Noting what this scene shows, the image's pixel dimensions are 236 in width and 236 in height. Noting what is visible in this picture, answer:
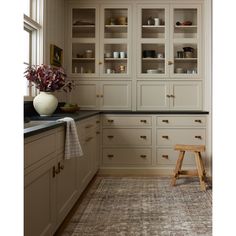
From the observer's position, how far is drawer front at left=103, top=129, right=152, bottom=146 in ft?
16.7

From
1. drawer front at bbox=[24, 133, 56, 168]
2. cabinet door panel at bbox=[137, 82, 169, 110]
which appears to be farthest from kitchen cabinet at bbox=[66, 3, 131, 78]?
drawer front at bbox=[24, 133, 56, 168]

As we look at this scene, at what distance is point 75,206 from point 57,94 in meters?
1.94

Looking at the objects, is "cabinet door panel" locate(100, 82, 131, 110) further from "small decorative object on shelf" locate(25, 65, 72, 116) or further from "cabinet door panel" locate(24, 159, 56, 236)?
"cabinet door panel" locate(24, 159, 56, 236)

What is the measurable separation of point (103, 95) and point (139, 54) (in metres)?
0.80

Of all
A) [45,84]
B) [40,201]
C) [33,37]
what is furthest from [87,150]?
[40,201]

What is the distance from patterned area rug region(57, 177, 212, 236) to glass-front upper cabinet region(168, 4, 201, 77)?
1711 millimetres

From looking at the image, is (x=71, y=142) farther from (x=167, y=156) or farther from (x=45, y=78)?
(x=167, y=156)

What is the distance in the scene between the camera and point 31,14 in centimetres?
402

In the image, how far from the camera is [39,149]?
6.77ft

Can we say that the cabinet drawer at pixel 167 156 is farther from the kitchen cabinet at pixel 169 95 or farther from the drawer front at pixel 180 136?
the kitchen cabinet at pixel 169 95

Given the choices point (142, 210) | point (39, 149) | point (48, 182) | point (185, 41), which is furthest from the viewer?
point (185, 41)

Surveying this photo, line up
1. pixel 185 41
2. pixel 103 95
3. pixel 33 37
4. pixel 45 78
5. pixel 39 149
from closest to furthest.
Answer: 1. pixel 39 149
2. pixel 45 78
3. pixel 33 37
4. pixel 185 41
5. pixel 103 95
